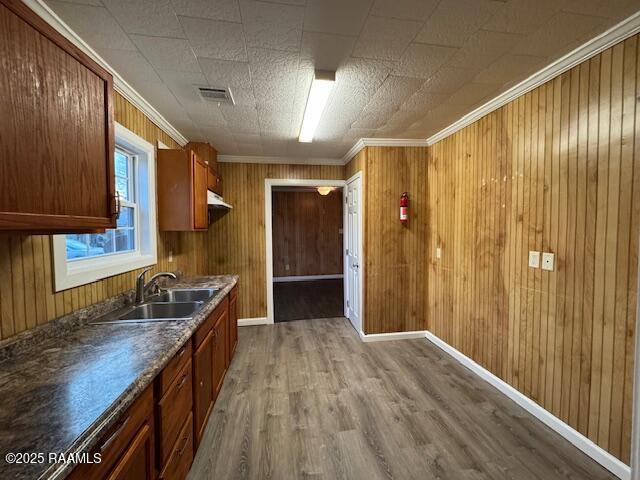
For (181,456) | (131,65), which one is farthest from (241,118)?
(181,456)

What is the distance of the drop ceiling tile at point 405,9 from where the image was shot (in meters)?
1.31

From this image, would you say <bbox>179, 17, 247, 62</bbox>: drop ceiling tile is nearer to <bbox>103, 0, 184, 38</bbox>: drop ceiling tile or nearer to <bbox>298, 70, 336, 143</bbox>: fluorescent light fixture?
<bbox>103, 0, 184, 38</bbox>: drop ceiling tile

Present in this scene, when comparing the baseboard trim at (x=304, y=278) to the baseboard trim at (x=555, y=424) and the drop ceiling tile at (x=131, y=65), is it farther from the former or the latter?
the drop ceiling tile at (x=131, y=65)

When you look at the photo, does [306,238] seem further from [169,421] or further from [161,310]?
[169,421]

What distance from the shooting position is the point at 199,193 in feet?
9.20

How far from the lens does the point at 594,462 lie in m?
1.65

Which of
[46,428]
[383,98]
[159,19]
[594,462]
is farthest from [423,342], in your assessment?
[159,19]

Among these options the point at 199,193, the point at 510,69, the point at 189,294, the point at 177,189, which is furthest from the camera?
the point at 199,193

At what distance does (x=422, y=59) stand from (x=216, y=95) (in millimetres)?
1607

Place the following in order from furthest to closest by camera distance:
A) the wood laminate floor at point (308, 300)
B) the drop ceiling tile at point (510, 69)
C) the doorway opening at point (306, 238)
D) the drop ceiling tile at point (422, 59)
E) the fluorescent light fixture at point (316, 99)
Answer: the doorway opening at point (306, 238)
the wood laminate floor at point (308, 300)
the fluorescent light fixture at point (316, 99)
the drop ceiling tile at point (510, 69)
the drop ceiling tile at point (422, 59)

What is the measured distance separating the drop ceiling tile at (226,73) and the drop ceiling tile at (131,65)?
37 centimetres

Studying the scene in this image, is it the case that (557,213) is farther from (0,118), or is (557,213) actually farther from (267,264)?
(267,264)

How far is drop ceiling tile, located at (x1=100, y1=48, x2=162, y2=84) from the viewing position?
1676 millimetres

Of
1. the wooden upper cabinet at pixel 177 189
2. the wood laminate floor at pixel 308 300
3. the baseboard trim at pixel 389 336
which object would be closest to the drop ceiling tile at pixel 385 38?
the wooden upper cabinet at pixel 177 189
